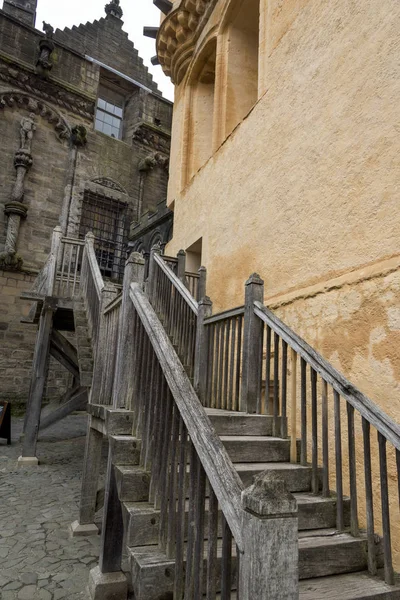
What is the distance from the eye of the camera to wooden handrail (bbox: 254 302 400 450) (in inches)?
91.7

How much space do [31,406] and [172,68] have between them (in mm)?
7934

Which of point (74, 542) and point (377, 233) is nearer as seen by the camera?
point (377, 233)

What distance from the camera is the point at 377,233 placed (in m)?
3.38

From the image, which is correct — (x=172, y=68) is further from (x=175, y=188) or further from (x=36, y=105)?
(x=36, y=105)

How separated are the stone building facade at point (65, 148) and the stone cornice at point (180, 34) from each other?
18.4ft

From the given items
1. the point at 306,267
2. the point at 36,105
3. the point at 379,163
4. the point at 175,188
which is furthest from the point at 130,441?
the point at 36,105

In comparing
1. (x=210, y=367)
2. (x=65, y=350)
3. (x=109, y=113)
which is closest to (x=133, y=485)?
(x=210, y=367)

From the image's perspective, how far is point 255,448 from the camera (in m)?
3.24

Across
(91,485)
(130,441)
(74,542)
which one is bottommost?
(74,542)

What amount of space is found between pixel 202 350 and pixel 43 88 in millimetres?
14199

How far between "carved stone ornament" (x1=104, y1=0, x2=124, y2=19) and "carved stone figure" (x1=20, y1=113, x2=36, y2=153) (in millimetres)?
7931

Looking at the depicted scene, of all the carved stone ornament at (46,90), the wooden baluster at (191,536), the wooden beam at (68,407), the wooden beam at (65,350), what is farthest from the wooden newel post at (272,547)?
the carved stone ornament at (46,90)

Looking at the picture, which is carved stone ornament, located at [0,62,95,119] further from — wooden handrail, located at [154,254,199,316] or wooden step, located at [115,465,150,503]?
wooden step, located at [115,465,150,503]

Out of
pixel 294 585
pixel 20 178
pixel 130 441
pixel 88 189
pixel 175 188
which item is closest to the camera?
pixel 294 585
